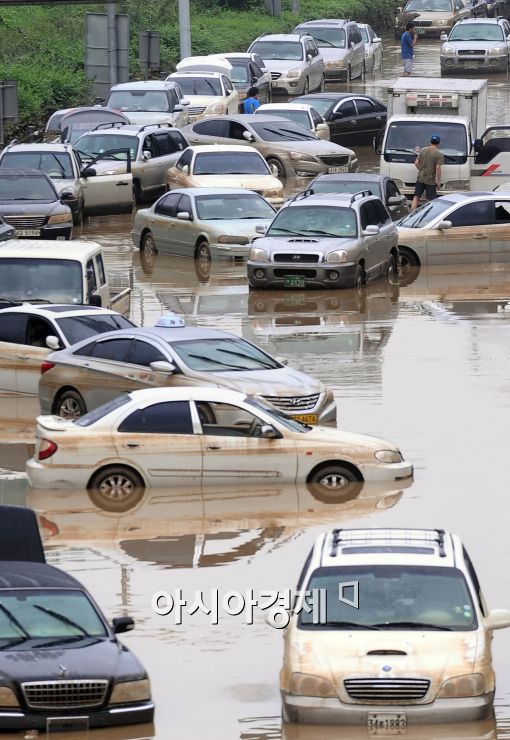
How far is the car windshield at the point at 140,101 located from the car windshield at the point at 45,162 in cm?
867

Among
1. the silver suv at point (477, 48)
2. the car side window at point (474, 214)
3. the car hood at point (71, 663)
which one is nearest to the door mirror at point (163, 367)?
the car hood at point (71, 663)

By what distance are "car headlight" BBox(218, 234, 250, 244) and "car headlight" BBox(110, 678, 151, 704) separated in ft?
66.9

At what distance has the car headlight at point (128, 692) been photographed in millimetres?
13133

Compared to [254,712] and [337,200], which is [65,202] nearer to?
[337,200]

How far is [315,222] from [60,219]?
4861 mm

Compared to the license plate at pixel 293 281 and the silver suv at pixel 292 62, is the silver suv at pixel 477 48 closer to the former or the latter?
the silver suv at pixel 292 62

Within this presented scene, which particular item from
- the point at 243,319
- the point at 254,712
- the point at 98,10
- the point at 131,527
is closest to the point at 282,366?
the point at 131,527

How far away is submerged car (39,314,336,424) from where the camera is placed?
21641 millimetres

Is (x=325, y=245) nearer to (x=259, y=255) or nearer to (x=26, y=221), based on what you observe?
(x=259, y=255)

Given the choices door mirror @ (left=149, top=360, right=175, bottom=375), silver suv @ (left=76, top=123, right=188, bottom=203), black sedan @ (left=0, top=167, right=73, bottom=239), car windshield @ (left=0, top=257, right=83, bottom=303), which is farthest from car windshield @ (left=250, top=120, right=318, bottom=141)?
door mirror @ (left=149, top=360, right=175, bottom=375)

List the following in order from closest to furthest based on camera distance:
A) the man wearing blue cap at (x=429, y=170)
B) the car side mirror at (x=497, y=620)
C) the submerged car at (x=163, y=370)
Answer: the car side mirror at (x=497, y=620) < the submerged car at (x=163, y=370) < the man wearing blue cap at (x=429, y=170)

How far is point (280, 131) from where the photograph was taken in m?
42.8

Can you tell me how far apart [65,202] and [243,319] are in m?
8.00

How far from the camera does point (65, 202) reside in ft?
119
